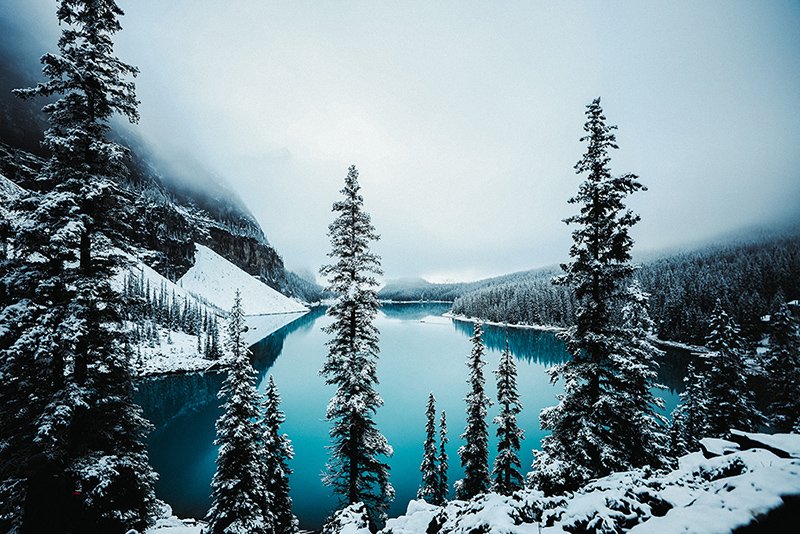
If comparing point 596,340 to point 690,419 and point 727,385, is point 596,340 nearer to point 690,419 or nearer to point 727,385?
point 727,385

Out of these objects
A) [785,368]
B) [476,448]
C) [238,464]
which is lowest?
[476,448]

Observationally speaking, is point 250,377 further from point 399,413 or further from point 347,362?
point 399,413

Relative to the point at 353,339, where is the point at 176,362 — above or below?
below

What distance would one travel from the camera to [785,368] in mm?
22438

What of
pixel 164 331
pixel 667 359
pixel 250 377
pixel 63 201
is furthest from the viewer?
pixel 164 331

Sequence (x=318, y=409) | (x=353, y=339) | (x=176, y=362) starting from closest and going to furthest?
(x=353, y=339) → (x=318, y=409) → (x=176, y=362)

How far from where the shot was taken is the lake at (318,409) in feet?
107

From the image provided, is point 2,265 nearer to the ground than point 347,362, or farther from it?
farther from it

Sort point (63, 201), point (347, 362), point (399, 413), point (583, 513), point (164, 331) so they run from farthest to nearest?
point (164, 331) → point (399, 413) → point (347, 362) → point (63, 201) → point (583, 513)

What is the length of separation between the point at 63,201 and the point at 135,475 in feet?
25.4

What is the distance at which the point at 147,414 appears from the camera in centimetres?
5262

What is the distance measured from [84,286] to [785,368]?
39177 mm

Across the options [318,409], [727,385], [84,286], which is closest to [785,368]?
[727,385]

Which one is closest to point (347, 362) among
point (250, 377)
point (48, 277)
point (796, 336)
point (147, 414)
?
point (250, 377)
